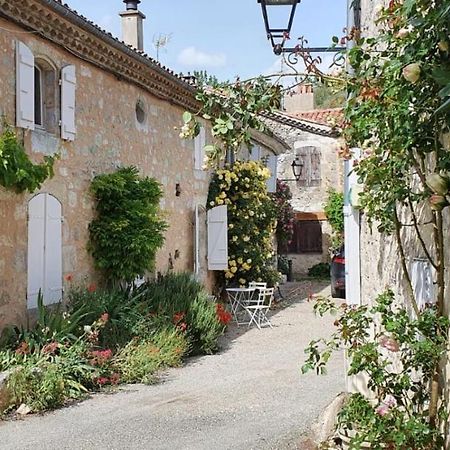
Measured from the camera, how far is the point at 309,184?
21922mm

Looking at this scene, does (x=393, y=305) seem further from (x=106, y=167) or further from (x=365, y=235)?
(x=106, y=167)

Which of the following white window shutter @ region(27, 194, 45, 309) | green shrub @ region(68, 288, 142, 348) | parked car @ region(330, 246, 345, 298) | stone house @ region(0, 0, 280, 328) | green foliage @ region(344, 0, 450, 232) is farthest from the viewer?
parked car @ region(330, 246, 345, 298)

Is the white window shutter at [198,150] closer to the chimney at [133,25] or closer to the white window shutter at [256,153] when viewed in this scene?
the chimney at [133,25]

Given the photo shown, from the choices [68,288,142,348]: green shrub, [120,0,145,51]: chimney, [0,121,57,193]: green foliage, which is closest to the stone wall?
[0,121,57,193]: green foliage

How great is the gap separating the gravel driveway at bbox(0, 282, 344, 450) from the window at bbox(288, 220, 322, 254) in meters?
13.3

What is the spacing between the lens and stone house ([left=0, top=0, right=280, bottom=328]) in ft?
23.1

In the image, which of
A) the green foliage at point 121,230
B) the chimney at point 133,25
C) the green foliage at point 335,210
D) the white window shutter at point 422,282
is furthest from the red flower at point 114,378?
the green foliage at point 335,210

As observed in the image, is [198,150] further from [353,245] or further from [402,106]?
[402,106]

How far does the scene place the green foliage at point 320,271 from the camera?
20766 millimetres

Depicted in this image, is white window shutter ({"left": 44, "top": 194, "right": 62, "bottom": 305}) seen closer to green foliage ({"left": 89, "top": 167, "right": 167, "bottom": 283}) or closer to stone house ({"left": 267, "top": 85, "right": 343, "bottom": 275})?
green foliage ({"left": 89, "top": 167, "right": 167, "bottom": 283})

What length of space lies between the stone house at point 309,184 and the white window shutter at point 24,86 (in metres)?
14.7

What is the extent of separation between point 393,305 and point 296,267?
17917 millimetres

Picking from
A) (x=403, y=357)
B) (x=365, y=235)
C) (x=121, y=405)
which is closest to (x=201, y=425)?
(x=121, y=405)

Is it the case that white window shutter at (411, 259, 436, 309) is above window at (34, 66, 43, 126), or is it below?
below
